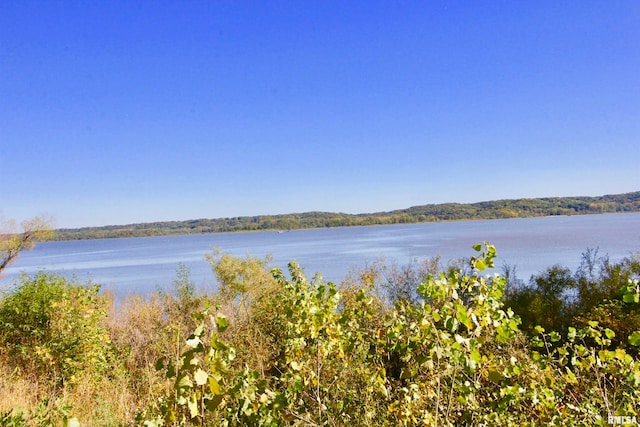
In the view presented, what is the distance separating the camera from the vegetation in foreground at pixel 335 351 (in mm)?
2297

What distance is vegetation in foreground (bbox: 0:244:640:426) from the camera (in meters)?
2.30

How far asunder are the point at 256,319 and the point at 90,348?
4381 mm

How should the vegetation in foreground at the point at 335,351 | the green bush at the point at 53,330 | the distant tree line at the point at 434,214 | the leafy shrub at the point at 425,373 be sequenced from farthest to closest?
the distant tree line at the point at 434,214 → the green bush at the point at 53,330 → the vegetation in foreground at the point at 335,351 → the leafy shrub at the point at 425,373

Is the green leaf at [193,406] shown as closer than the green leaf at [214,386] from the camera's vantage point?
No

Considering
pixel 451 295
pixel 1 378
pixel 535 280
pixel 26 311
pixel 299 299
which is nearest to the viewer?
pixel 451 295

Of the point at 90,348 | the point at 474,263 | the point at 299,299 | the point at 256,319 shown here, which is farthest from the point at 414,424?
the point at 256,319

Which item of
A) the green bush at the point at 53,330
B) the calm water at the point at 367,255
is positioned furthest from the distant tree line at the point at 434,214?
the green bush at the point at 53,330

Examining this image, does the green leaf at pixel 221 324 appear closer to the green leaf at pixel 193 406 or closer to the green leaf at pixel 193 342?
the green leaf at pixel 193 342

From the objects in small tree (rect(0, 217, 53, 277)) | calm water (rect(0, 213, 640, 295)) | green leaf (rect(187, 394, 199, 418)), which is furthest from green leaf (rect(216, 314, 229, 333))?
small tree (rect(0, 217, 53, 277))

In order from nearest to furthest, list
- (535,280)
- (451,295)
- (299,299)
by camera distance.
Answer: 1. (451,295)
2. (299,299)
3. (535,280)

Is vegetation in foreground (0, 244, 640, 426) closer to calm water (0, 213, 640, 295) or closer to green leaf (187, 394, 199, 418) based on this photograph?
green leaf (187, 394, 199, 418)

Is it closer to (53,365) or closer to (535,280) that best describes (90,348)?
(53,365)

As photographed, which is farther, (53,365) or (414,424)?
(53,365)

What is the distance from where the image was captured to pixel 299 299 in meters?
3.34
